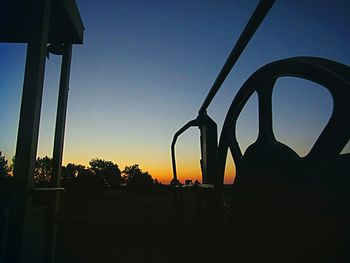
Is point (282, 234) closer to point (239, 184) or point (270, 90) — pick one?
point (239, 184)

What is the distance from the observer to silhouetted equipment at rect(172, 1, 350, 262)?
3.77 ft

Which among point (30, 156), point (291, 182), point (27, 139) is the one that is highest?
point (27, 139)

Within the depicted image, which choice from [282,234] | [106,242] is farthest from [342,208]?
[106,242]

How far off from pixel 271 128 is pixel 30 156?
1.59 metres

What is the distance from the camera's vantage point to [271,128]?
5.86 ft

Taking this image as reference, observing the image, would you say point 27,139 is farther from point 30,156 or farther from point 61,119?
point 61,119

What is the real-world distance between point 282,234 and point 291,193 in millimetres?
210

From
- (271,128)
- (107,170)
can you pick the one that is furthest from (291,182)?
(107,170)

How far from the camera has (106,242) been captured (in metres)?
6.58

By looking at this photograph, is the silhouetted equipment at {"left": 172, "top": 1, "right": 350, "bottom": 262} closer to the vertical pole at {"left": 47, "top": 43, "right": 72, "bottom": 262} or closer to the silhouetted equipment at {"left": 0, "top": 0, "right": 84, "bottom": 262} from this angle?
the silhouetted equipment at {"left": 0, "top": 0, "right": 84, "bottom": 262}

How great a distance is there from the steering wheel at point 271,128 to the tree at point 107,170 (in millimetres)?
64806

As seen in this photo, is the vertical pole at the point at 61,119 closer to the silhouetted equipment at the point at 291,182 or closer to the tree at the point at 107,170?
the silhouetted equipment at the point at 291,182

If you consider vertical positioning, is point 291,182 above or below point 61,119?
below

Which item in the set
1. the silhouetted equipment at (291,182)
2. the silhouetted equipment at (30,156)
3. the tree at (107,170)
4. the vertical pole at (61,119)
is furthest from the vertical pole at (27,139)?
the tree at (107,170)
